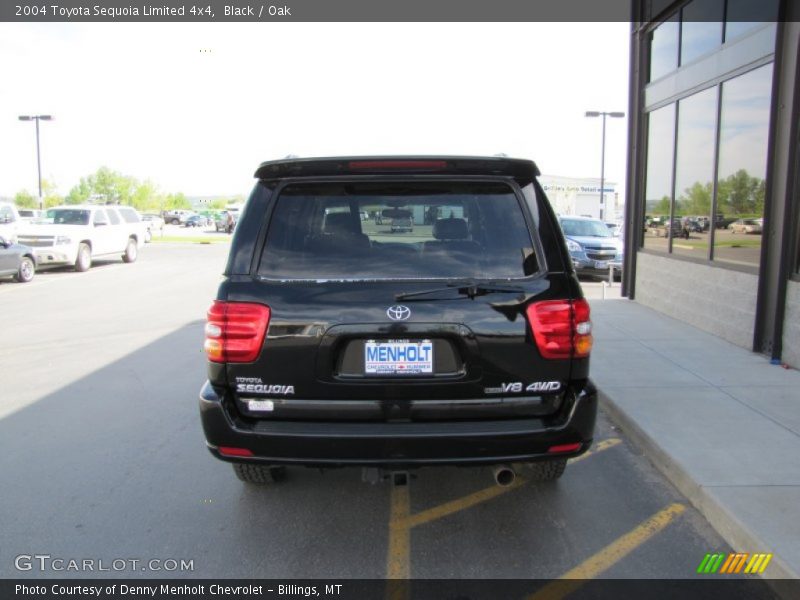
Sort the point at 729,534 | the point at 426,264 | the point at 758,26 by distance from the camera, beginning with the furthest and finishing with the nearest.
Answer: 1. the point at 758,26
2. the point at 729,534
3. the point at 426,264

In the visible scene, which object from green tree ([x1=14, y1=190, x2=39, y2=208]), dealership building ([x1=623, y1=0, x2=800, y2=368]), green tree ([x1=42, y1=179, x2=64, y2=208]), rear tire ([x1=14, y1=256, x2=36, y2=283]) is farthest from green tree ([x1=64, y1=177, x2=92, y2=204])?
dealership building ([x1=623, y1=0, x2=800, y2=368])

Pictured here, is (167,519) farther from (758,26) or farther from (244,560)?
(758,26)

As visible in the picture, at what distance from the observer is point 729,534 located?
11.3ft

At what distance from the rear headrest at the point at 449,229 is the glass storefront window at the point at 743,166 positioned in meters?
5.46

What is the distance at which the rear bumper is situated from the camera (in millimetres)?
3021

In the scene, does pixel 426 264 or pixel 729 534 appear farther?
pixel 729 534

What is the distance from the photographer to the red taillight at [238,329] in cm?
307

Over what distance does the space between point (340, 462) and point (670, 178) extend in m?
8.83

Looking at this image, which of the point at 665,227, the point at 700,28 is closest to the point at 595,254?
the point at 665,227

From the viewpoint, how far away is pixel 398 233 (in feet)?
10.9

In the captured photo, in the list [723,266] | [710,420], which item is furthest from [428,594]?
[723,266]

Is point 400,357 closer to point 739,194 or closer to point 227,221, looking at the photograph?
point 739,194

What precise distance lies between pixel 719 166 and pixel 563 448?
6.76 metres

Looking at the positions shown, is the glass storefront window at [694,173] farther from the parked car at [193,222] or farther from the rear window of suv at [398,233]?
the parked car at [193,222]
